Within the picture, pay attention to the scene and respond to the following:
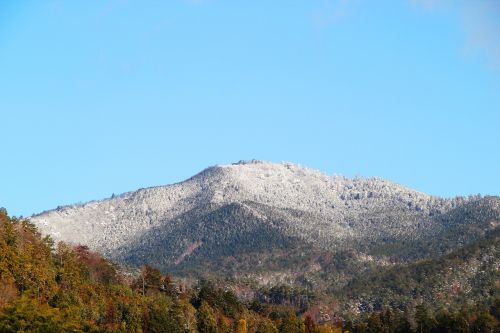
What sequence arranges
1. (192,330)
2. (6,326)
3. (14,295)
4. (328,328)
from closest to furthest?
(6,326) < (14,295) < (192,330) < (328,328)

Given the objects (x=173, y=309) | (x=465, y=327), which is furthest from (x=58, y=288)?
(x=465, y=327)

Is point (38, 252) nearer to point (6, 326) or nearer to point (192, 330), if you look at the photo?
point (192, 330)

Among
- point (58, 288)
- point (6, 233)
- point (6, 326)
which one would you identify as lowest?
point (6, 326)

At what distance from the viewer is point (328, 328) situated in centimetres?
19900

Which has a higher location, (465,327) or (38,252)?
(38,252)

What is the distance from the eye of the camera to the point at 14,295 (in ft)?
531

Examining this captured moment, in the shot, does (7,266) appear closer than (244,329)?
Yes

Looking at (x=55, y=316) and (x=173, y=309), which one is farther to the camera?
(x=173, y=309)

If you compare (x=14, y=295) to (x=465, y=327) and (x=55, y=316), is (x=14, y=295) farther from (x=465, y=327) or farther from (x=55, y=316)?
(x=465, y=327)

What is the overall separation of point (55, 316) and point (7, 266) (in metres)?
34.8

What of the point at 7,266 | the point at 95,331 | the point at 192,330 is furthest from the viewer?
the point at 192,330

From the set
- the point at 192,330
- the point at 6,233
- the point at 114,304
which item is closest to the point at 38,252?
the point at 6,233

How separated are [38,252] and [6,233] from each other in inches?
315

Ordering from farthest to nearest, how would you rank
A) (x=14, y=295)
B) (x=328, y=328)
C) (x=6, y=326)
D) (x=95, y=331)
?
(x=328, y=328), (x=14, y=295), (x=95, y=331), (x=6, y=326)
